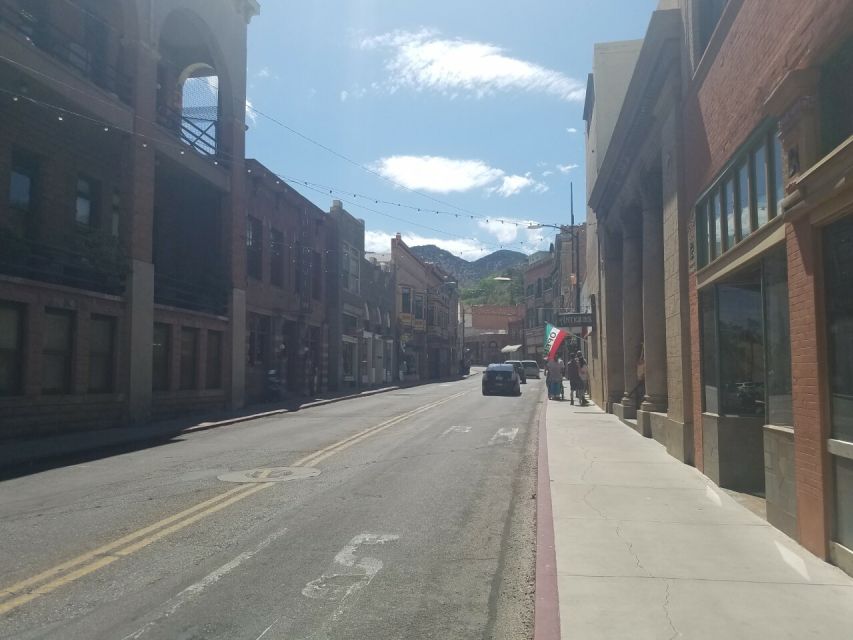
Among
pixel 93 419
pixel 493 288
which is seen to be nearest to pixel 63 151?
pixel 93 419

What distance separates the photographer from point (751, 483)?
9539 millimetres

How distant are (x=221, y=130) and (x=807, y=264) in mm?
22815

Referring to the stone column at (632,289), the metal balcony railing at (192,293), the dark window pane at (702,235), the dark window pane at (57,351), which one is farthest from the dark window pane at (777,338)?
the metal balcony railing at (192,293)

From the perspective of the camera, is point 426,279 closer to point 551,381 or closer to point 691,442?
point 551,381

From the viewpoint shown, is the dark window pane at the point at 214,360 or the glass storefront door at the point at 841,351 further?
the dark window pane at the point at 214,360

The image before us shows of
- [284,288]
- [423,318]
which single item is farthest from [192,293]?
[423,318]

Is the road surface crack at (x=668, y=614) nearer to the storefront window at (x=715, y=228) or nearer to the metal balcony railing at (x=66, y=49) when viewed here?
the storefront window at (x=715, y=228)

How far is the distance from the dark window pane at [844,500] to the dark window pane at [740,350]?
3.70m

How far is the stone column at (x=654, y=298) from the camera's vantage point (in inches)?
598

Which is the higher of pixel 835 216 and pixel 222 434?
pixel 835 216

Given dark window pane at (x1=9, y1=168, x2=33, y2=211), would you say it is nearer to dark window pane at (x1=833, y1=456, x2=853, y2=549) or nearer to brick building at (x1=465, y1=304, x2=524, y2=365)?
dark window pane at (x1=833, y1=456, x2=853, y2=549)

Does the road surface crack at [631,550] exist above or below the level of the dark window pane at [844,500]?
below

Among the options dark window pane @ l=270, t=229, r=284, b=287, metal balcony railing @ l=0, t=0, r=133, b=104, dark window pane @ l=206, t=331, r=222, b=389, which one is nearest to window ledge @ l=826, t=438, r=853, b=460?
metal balcony railing @ l=0, t=0, r=133, b=104

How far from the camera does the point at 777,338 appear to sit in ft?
25.1
